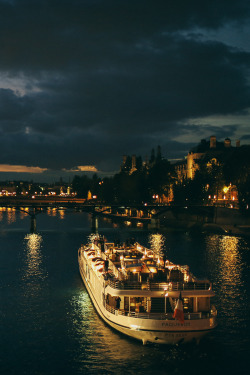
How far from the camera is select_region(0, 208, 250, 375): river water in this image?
27922 millimetres

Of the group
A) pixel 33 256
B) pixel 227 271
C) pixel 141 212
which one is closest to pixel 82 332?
pixel 227 271

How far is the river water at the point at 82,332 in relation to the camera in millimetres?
27922

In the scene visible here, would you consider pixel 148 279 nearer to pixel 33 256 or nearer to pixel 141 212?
pixel 33 256

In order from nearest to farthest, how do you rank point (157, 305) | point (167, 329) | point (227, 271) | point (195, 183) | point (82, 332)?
point (167, 329), point (157, 305), point (82, 332), point (227, 271), point (195, 183)

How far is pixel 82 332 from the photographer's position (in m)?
33.7

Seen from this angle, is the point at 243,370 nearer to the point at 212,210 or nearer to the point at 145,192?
the point at 212,210

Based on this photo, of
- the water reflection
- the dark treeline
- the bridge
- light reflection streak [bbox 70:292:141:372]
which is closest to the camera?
light reflection streak [bbox 70:292:141:372]

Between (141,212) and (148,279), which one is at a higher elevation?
(141,212)

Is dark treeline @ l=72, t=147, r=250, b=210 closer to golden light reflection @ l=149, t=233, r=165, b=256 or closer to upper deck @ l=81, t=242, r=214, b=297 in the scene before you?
golden light reflection @ l=149, t=233, r=165, b=256

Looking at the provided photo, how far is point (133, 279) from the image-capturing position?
111 ft

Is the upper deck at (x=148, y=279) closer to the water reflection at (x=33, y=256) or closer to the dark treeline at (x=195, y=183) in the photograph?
the water reflection at (x=33, y=256)

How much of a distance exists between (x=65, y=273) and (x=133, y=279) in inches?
936

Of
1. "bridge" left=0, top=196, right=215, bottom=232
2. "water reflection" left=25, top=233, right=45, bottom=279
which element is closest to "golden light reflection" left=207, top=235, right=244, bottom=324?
"water reflection" left=25, top=233, right=45, bottom=279

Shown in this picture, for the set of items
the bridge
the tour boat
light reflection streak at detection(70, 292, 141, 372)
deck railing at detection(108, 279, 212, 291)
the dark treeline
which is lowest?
light reflection streak at detection(70, 292, 141, 372)
